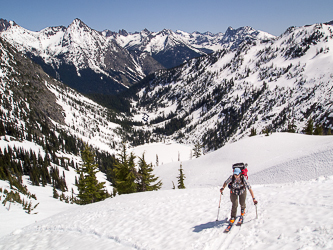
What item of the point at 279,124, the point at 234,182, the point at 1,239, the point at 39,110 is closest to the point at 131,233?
the point at 234,182

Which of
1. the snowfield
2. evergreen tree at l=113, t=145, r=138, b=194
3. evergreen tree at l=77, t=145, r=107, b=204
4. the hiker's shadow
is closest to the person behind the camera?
the snowfield

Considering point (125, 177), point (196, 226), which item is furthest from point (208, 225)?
point (125, 177)

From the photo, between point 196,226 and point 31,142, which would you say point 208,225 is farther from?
point 31,142

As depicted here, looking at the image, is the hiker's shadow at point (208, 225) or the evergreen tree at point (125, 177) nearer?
the hiker's shadow at point (208, 225)

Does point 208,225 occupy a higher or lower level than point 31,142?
lower

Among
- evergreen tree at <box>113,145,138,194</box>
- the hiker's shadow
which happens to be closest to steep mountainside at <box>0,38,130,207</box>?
evergreen tree at <box>113,145,138,194</box>

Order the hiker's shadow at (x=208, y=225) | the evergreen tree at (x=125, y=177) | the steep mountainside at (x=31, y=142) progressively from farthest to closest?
the steep mountainside at (x=31, y=142) < the evergreen tree at (x=125, y=177) < the hiker's shadow at (x=208, y=225)

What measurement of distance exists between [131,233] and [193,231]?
4.79m

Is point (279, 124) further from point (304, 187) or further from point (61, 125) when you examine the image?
point (61, 125)

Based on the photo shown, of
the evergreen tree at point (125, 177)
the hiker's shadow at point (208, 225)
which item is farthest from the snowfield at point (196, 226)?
the evergreen tree at point (125, 177)

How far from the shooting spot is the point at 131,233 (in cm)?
1474

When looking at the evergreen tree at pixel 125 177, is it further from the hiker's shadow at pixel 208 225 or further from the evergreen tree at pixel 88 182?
the hiker's shadow at pixel 208 225

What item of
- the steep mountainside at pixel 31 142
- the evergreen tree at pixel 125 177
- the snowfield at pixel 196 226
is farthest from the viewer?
the steep mountainside at pixel 31 142

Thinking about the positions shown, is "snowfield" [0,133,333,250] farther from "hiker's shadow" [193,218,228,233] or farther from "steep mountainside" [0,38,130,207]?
"steep mountainside" [0,38,130,207]
